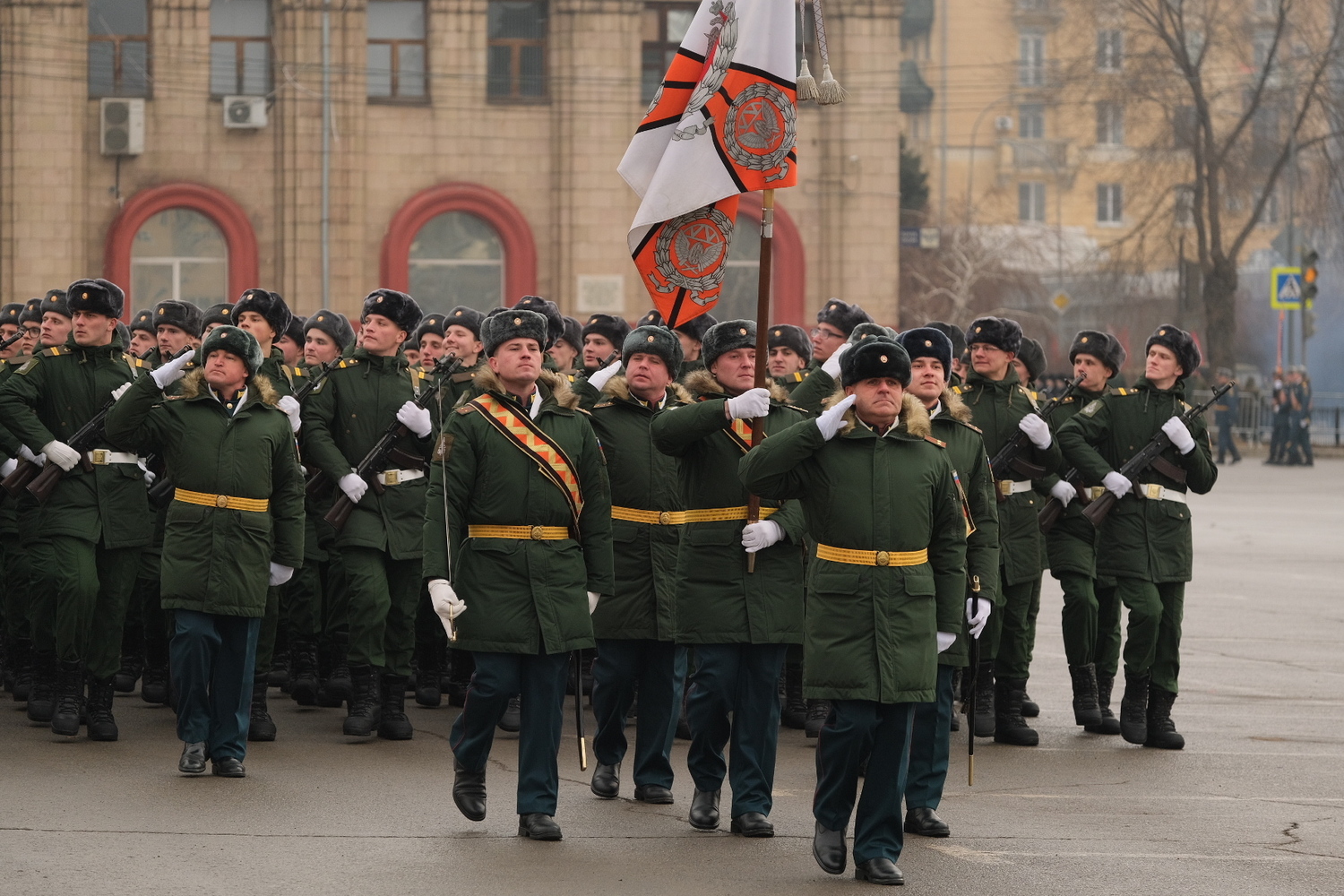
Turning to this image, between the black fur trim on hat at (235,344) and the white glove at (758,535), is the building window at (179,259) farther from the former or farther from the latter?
the white glove at (758,535)

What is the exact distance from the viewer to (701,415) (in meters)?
8.10

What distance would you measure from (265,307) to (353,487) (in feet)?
3.49

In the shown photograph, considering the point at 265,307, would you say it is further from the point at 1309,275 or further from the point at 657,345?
the point at 1309,275

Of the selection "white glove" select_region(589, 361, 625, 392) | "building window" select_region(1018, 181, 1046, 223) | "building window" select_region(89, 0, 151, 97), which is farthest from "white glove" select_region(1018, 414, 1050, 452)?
"building window" select_region(1018, 181, 1046, 223)

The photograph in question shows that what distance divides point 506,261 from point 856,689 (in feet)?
95.6

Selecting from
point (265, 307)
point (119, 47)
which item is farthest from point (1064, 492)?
point (119, 47)

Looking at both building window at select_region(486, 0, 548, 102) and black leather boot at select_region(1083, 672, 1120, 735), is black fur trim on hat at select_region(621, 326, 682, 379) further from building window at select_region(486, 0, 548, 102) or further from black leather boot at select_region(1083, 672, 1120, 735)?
building window at select_region(486, 0, 548, 102)

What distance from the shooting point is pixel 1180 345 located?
10945 millimetres

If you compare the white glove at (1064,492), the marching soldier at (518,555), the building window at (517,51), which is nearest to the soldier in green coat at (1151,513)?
the white glove at (1064,492)

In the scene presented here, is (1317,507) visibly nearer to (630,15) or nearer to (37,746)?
(630,15)

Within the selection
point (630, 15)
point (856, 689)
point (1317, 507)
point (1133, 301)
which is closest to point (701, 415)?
point (856, 689)

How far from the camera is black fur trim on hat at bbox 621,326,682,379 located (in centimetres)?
881

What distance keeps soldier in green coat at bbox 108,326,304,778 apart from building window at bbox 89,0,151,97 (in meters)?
26.5

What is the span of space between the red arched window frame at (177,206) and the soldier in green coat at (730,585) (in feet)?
Result: 89.9
